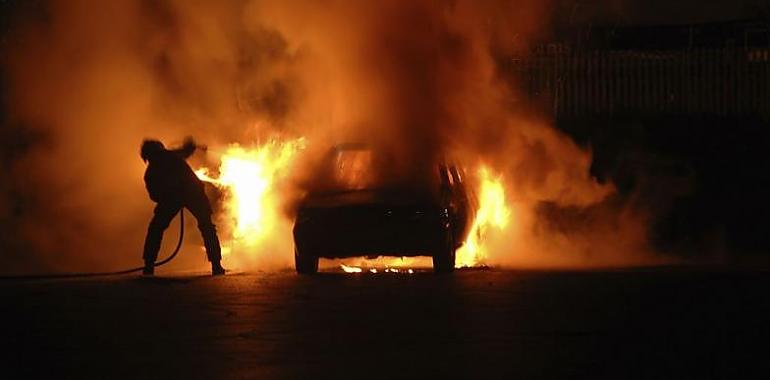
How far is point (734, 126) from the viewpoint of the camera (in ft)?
97.3

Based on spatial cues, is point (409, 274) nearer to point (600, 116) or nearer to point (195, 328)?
point (195, 328)

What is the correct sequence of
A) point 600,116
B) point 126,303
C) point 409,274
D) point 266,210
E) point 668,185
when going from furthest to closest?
point 600,116, point 668,185, point 266,210, point 409,274, point 126,303

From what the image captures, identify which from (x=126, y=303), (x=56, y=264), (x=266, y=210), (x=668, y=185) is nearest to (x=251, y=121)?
(x=266, y=210)

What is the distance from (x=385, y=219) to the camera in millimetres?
19750

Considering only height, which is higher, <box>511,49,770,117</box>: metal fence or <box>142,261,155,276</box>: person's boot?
<box>511,49,770,117</box>: metal fence

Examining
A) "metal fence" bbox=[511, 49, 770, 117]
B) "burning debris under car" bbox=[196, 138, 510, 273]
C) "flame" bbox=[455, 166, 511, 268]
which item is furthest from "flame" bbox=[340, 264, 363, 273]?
"metal fence" bbox=[511, 49, 770, 117]

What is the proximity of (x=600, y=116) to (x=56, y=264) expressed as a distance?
39.8 feet

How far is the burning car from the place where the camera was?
19.6 meters

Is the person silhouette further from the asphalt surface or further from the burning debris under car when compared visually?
the asphalt surface

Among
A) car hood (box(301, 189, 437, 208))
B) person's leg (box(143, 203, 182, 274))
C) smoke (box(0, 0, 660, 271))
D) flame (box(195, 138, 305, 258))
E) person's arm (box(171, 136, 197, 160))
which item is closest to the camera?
car hood (box(301, 189, 437, 208))

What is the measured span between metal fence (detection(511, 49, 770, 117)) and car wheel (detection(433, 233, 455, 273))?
13772 mm


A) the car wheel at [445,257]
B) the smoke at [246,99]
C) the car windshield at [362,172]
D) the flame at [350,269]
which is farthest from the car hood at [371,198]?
the smoke at [246,99]

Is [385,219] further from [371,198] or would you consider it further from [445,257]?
[445,257]

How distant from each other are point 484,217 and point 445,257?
328 cm
